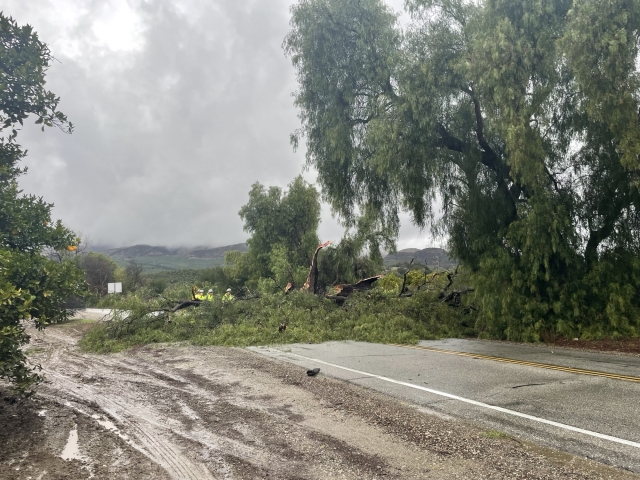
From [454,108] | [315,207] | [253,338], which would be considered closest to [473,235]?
[454,108]

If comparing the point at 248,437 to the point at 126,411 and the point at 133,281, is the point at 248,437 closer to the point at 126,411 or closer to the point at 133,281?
the point at 126,411

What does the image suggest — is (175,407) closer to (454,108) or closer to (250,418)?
(250,418)

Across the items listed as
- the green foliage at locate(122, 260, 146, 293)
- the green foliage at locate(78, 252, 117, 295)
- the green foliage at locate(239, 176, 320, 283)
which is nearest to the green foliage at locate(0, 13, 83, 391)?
the green foliage at locate(239, 176, 320, 283)

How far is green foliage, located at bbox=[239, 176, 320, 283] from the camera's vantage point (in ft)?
148

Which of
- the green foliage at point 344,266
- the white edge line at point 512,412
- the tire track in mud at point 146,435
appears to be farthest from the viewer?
the green foliage at point 344,266

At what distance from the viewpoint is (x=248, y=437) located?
552 cm

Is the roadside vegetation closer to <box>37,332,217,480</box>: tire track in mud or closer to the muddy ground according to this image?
<box>37,332,217,480</box>: tire track in mud

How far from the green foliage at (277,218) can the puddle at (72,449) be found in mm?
39045

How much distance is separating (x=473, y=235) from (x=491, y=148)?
2831mm

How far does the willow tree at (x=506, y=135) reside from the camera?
38.3 ft

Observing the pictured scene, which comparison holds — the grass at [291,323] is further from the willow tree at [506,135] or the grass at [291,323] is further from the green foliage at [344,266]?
the green foliage at [344,266]

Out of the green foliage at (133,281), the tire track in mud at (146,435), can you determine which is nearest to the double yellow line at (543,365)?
the tire track in mud at (146,435)

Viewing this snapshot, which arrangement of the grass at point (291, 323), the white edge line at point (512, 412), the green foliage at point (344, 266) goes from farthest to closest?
the green foliage at point (344, 266), the grass at point (291, 323), the white edge line at point (512, 412)

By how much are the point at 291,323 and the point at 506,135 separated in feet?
29.1
